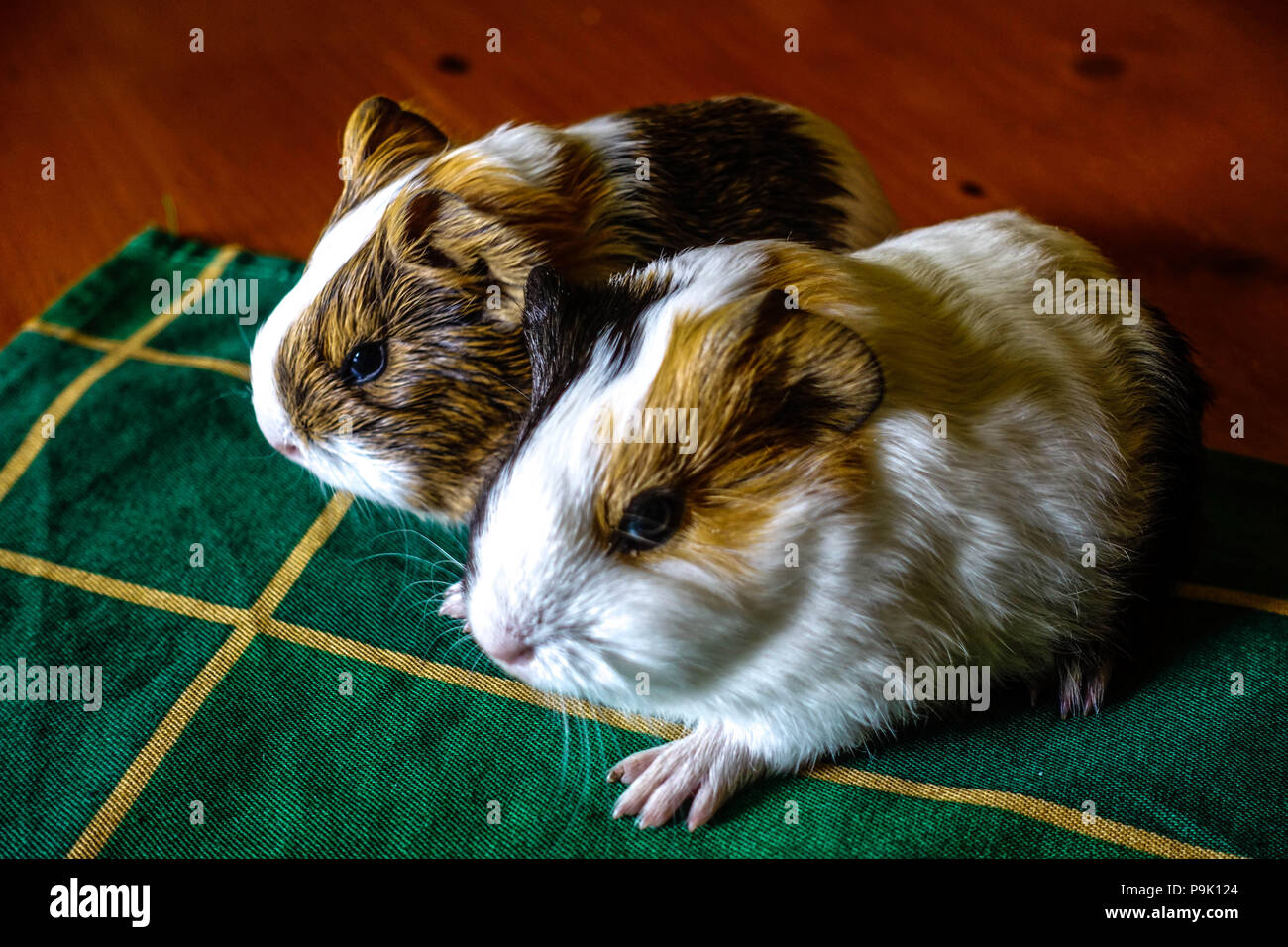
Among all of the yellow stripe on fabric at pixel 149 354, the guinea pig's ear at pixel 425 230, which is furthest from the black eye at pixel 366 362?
the yellow stripe on fabric at pixel 149 354

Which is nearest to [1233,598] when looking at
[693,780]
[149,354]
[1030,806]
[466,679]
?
[1030,806]

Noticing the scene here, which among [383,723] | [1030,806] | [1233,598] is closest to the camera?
[1030,806]

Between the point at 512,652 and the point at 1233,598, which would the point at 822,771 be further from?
the point at 1233,598

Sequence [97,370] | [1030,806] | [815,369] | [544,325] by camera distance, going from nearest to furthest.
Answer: [815,369] → [544,325] → [1030,806] → [97,370]

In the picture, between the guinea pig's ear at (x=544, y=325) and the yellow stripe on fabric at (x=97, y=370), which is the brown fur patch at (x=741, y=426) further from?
the yellow stripe on fabric at (x=97, y=370)

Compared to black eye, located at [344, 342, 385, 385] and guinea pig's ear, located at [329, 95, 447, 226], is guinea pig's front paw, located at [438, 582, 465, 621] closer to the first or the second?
black eye, located at [344, 342, 385, 385]
